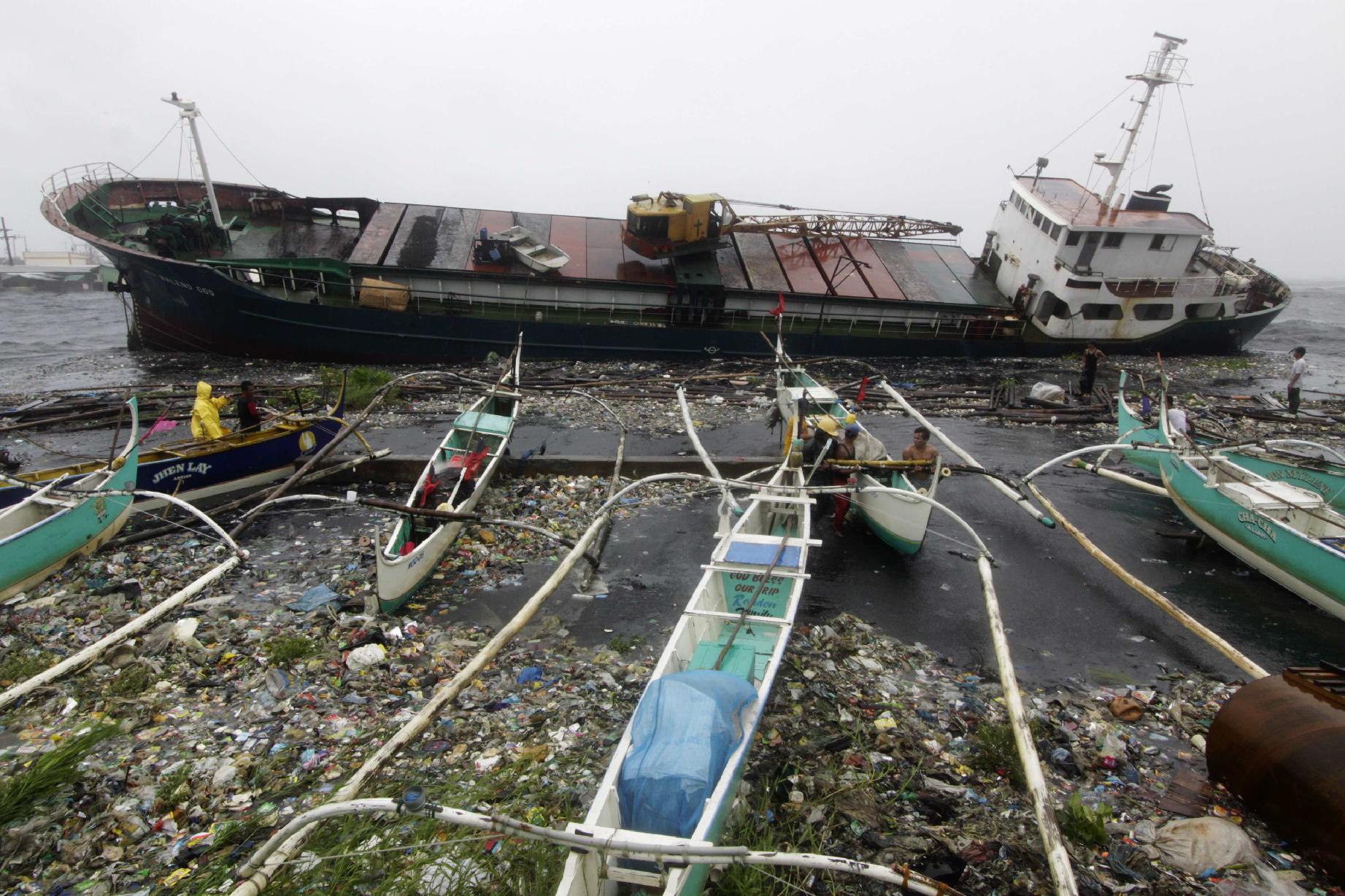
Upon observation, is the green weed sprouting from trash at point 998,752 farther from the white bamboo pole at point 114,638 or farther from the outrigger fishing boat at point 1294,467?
the white bamboo pole at point 114,638

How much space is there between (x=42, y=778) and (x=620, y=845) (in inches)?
178

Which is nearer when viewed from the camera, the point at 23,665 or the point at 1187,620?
the point at 23,665

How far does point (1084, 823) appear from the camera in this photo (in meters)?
4.78

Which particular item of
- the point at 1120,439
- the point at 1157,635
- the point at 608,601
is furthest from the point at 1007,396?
the point at 608,601

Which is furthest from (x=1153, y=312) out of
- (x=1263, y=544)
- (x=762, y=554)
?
(x=762, y=554)

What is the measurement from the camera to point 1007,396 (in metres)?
17.5

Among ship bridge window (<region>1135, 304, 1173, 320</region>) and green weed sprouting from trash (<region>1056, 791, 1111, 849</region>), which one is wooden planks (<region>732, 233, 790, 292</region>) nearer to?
Answer: ship bridge window (<region>1135, 304, 1173, 320</region>)

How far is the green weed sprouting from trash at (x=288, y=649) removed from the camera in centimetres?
649

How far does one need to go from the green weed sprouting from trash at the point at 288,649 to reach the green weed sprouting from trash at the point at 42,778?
155 cm

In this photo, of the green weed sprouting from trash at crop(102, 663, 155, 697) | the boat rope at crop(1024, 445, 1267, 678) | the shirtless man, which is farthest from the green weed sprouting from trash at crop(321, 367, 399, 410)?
the boat rope at crop(1024, 445, 1267, 678)

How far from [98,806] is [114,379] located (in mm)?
18942

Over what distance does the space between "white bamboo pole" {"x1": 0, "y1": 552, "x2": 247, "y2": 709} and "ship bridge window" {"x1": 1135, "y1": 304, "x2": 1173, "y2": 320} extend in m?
26.6

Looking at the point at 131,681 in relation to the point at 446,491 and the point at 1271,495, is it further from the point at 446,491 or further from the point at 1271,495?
the point at 1271,495

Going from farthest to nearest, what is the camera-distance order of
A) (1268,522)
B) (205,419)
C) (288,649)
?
1. (205,419)
2. (1268,522)
3. (288,649)
